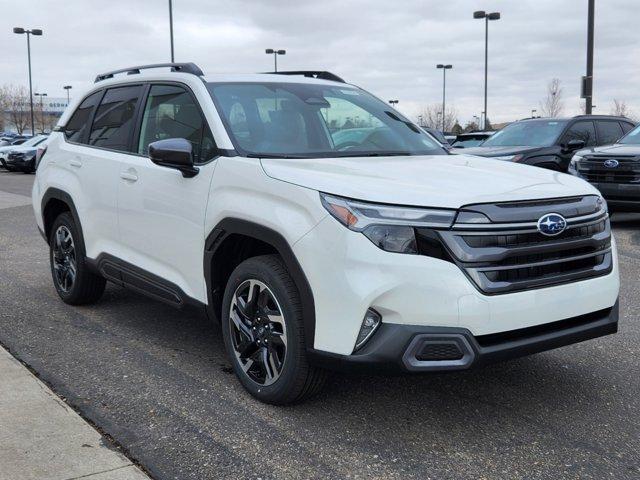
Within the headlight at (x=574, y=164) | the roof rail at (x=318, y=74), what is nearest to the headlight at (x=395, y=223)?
the roof rail at (x=318, y=74)

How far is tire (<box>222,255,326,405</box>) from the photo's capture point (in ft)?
11.0

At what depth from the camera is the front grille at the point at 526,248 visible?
3.04m

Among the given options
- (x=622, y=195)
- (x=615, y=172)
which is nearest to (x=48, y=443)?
(x=622, y=195)

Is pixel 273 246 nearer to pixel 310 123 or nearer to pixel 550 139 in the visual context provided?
pixel 310 123

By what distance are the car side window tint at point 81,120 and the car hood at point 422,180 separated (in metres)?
2.46

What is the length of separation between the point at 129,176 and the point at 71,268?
1397mm

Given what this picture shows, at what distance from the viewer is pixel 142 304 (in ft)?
19.3

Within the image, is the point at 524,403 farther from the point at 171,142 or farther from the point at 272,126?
the point at 171,142

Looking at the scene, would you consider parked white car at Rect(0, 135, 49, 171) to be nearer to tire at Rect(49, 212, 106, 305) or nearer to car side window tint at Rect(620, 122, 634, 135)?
car side window tint at Rect(620, 122, 634, 135)

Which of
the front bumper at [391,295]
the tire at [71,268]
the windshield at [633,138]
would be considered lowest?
the tire at [71,268]

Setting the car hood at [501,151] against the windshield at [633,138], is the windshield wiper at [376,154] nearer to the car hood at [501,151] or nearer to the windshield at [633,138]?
the car hood at [501,151]

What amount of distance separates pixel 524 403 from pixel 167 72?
3.14 m

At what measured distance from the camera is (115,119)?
519cm

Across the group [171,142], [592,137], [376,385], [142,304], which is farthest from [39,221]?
[592,137]
